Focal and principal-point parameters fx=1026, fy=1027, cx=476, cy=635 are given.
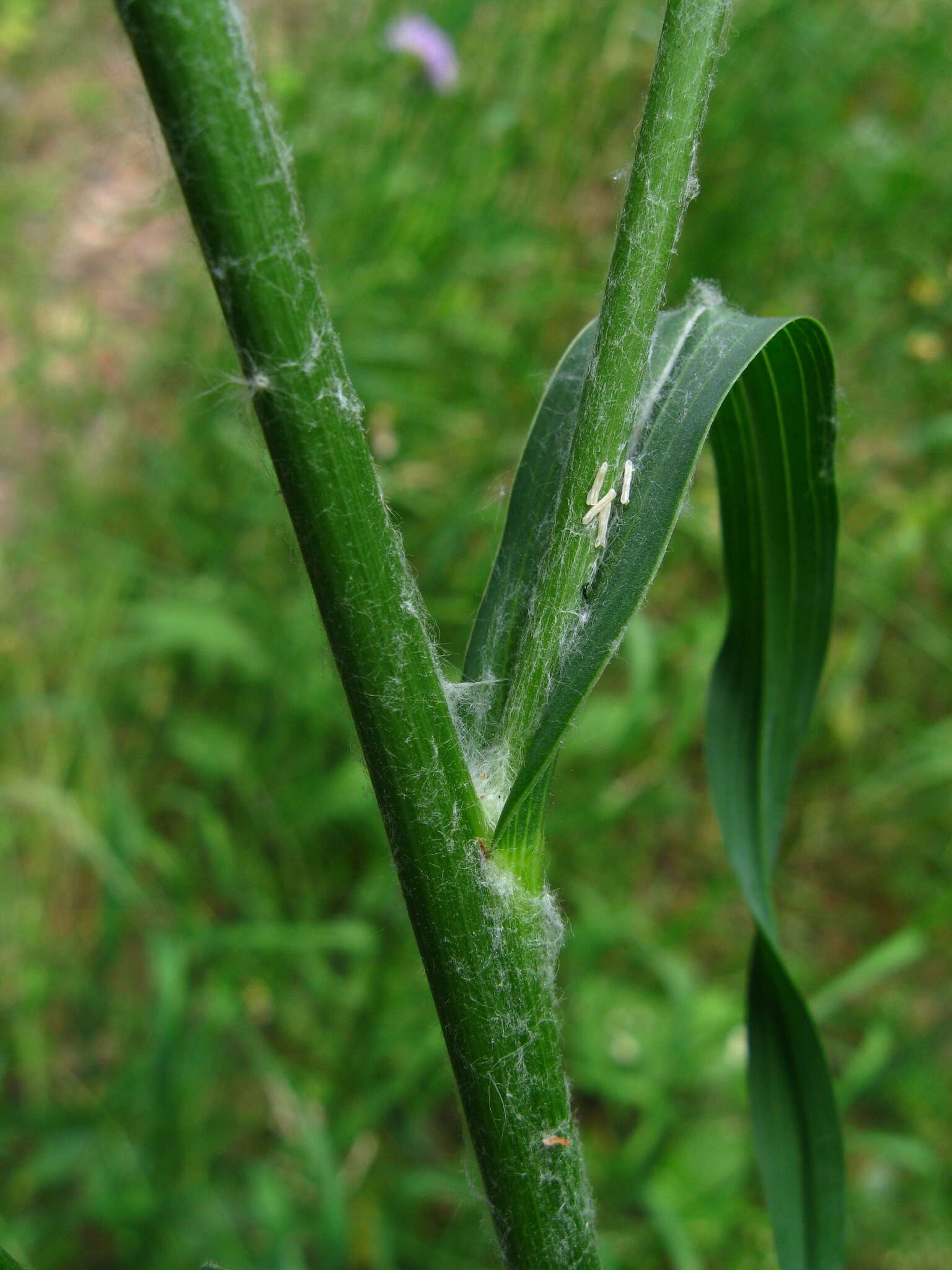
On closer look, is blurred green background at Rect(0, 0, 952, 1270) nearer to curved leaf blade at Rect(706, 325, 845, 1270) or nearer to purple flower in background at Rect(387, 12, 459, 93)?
purple flower in background at Rect(387, 12, 459, 93)

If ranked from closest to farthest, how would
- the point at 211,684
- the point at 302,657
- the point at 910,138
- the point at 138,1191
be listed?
the point at 138,1191 < the point at 302,657 < the point at 211,684 < the point at 910,138

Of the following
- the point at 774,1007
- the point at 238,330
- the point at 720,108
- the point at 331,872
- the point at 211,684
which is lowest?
the point at 331,872

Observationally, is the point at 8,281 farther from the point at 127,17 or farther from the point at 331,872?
the point at 127,17

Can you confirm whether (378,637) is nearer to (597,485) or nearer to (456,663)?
(597,485)

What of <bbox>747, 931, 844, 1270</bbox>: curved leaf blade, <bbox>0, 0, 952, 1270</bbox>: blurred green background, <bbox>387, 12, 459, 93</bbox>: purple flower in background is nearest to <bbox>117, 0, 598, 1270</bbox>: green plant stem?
<bbox>747, 931, 844, 1270</bbox>: curved leaf blade

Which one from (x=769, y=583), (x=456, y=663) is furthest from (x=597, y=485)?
(x=456, y=663)

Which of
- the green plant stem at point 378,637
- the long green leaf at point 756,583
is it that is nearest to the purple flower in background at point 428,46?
the long green leaf at point 756,583

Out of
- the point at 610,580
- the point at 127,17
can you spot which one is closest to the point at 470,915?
the point at 610,580
